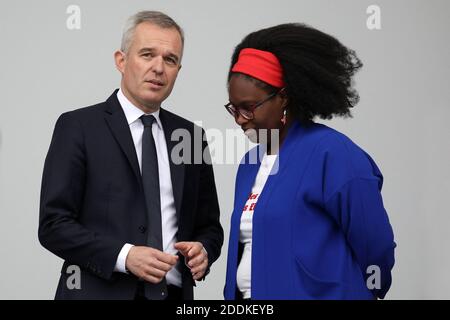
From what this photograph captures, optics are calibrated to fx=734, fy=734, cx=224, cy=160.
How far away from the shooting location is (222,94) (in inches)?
159

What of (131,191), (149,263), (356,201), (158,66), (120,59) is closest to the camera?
(356,201)

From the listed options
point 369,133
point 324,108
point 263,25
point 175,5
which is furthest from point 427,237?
point 324,108

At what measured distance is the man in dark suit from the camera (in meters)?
2.18

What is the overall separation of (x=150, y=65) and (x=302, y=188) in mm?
672

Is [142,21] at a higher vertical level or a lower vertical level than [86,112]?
higher

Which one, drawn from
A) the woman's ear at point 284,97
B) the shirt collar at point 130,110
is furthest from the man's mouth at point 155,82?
the woman's ear at point 284,97

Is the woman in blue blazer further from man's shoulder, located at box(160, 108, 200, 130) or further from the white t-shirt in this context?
man's shoulder, located at box(160, 108, 200, 130)

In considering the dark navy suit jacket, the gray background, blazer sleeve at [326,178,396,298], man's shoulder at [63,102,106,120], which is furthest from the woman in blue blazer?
the gray background

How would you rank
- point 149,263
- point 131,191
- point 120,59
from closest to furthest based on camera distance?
point 149,263, point 131,191, point 120,59

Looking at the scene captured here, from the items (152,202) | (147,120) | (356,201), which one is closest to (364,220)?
(356,201)

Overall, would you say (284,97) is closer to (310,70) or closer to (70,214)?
(310,70)

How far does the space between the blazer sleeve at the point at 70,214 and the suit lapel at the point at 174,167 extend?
0.27 metres

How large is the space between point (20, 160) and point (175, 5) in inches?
47.1
